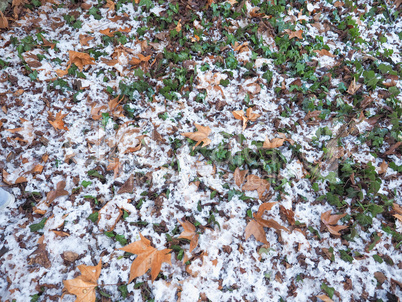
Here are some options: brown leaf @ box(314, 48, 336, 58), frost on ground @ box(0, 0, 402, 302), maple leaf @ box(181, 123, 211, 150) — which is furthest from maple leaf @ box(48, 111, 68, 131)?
brown leaf @ box(314, 48, 336, 58)

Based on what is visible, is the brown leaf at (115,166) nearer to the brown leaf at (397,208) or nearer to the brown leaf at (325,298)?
the brown leaf at (325,298)

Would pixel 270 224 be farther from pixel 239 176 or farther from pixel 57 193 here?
pixel 57 193

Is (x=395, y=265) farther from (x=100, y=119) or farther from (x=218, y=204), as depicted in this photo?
(x=100, y=119)

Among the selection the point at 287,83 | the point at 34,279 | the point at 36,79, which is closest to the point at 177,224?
the point at 34,279

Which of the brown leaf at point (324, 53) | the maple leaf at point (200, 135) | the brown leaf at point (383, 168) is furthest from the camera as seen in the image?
the brown leaf at point (324, 53)

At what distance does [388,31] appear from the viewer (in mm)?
3438

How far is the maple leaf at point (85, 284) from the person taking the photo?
185cm

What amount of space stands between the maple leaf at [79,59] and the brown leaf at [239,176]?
2262mm

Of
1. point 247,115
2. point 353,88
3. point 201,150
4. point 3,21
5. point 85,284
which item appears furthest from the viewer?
point 3,21

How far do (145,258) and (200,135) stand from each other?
50.8 inches

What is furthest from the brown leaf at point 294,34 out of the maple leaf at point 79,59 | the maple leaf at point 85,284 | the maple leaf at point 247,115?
the maple leaf at point 85,284

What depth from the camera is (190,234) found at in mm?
2105

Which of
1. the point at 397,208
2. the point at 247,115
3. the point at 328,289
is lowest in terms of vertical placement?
the point at 328,289

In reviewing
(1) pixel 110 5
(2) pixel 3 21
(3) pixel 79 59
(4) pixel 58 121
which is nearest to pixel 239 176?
(4) pixel 58 121
